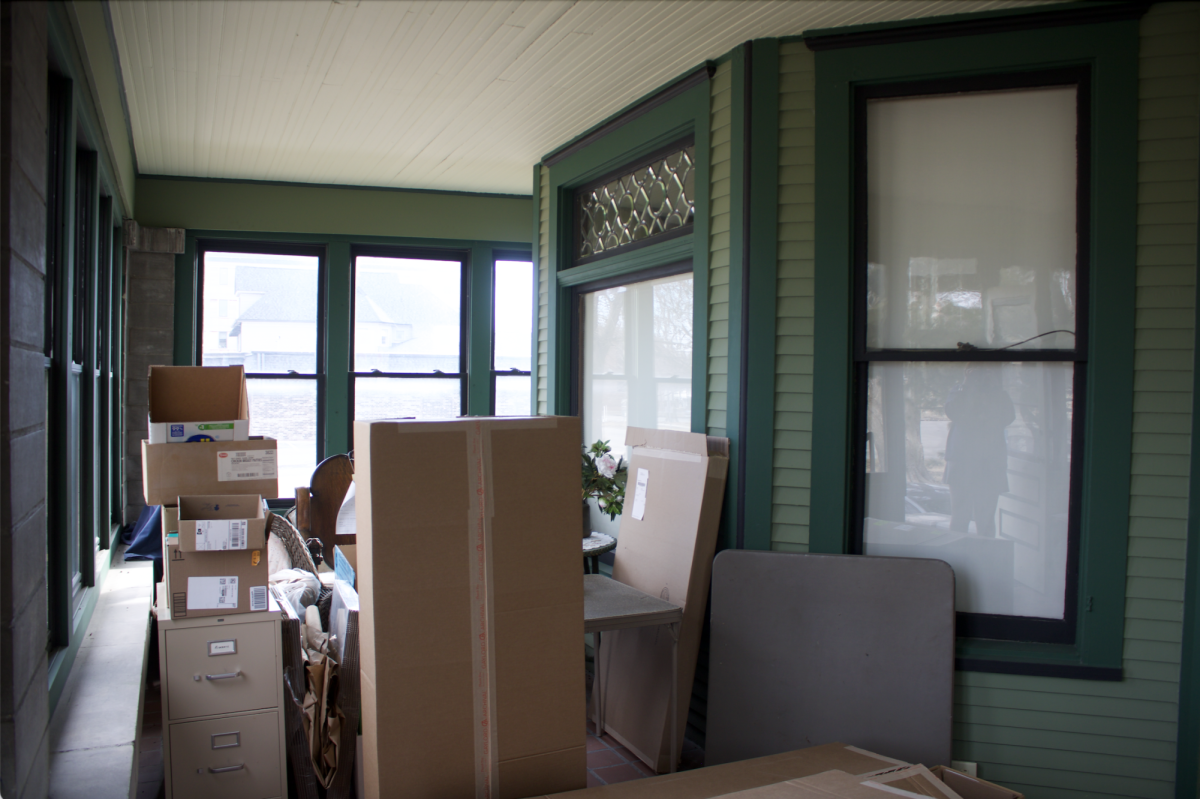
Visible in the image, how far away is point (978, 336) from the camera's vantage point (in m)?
2.95

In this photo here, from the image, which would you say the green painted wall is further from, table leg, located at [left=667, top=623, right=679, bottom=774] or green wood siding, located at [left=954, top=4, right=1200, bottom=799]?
green wood siding, located at [left=954, top=4, right=1200, bottom=799]

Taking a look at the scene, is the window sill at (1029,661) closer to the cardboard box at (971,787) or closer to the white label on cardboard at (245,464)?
the cardboard box at (971,787)

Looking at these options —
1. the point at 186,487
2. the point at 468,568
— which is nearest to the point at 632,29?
the point at 468,568

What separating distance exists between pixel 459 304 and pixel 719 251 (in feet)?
10.3

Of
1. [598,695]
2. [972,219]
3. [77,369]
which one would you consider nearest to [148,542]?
[77,369]

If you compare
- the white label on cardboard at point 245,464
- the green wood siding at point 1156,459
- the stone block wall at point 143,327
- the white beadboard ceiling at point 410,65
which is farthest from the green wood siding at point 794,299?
the stone block wall at point 143,327

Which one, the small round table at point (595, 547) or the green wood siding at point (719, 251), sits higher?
the green wood siding at point (719, 251)

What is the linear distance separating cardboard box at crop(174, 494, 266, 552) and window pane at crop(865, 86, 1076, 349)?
2342 millimetres

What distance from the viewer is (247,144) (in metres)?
4.61

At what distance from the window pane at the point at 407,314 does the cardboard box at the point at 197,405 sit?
9.29 feet

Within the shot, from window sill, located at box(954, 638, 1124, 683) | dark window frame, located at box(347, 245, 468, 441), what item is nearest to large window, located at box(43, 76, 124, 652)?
dark window frame, located at box(347, 245, 468, 441)

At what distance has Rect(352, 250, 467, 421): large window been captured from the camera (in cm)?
587

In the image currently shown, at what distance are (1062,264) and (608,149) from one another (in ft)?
7.36

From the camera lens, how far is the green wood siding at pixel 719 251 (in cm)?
330
